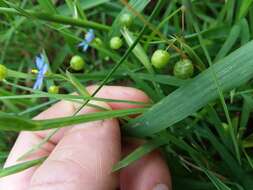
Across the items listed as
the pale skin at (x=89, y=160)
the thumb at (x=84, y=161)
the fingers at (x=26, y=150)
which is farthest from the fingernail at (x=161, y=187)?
the fingers at (x=26, y=150)

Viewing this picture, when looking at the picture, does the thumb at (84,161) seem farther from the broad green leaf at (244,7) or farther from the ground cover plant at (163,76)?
the broad green leaf at (244,7)

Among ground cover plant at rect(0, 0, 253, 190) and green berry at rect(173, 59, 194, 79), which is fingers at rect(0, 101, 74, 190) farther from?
green berry at rect(173, 59, 194, 79)

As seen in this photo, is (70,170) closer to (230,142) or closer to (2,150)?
(230,142)

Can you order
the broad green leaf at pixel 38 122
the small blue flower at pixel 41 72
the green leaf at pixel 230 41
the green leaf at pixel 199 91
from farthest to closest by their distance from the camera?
the green leaf at pixel 230 41 → the small blue flower at pixel 41 72 → the green leaf at pixel 199 91 → the broad green leaf at pixel 38 122

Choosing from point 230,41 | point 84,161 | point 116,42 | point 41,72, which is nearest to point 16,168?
point 84,161

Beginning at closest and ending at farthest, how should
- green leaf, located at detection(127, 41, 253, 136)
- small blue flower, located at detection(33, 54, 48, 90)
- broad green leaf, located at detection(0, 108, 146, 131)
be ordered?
1. broad green leaf, located at detection(0, 108, 146, 131)
2. green leaf, located at detection(127, 41, 253, 136)
3. small blue flower, located at detection(33, 54, 48, 90)

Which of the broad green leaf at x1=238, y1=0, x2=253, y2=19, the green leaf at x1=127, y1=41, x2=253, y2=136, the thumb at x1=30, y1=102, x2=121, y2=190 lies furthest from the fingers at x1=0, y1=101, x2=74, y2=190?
the broad green leaf at x1=238, y1=0, x2=253, y2=19

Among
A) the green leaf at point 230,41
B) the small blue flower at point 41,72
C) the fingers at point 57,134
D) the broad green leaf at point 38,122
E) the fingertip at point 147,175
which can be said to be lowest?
the broad green leaf at point 38,122
